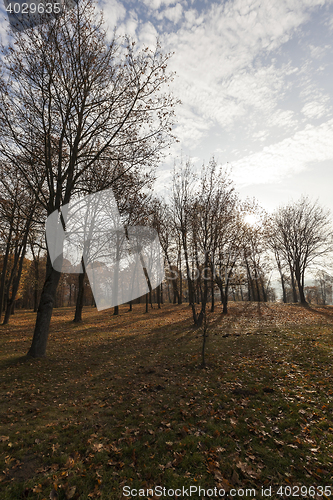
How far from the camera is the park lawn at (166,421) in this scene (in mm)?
3590

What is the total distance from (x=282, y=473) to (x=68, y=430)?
13.6 feet

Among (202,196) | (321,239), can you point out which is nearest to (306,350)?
(202,196)

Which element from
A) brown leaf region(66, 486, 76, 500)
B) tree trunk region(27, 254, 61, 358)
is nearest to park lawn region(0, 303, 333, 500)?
brown leaf region(66, 486, 76, 500)

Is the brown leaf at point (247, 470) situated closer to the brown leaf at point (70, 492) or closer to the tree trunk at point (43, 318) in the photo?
the brown leaf at point (70, 492)

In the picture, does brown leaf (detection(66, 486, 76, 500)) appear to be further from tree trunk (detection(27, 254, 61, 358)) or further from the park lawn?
tree trunk (detection(27, 254, 61, 358))

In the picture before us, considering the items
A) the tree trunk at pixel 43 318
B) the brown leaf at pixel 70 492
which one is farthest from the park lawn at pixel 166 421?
the tree trunk at pixel 43 318

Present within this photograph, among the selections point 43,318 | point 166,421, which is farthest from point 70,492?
point 43,318

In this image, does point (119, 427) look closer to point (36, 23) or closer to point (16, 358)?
point (16, 358)

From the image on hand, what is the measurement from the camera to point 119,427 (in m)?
4.94

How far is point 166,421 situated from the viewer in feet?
16.8

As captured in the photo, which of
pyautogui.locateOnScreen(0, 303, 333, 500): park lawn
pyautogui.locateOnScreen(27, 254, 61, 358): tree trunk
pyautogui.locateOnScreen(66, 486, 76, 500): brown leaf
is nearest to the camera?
pyautogui.locateOnScreen(66, 486, 76, 500): brown leaf

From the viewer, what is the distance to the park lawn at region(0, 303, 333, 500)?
359cm

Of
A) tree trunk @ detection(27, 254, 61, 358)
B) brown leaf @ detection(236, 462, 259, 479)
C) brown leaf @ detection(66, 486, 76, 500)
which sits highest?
tree trunk @ detection(27, 254, 61, 358)

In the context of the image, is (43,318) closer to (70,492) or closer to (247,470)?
(70,492)
